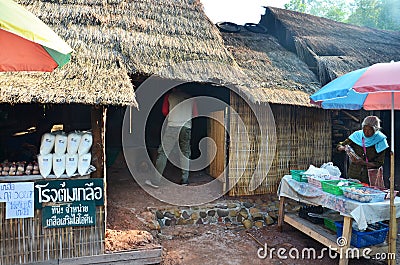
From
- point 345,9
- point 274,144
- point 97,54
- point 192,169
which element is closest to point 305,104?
point 274,144

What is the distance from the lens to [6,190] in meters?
3.55

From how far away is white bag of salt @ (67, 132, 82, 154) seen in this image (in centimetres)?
376

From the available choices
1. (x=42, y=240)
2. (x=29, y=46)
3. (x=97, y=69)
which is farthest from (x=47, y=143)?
(x=97, y=69)

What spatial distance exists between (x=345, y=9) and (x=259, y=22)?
1972 cm

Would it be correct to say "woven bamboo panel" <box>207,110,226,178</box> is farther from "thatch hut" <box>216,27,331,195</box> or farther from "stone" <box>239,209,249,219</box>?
"stone" <box>239,209,249,219</box>

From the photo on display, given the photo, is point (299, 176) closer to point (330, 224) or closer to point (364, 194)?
point (330, 224)

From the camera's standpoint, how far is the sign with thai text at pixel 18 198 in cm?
354

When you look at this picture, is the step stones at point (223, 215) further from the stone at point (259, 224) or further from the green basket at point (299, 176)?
the green basket at point (299, 176)

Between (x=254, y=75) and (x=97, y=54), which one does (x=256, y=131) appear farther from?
(x=97, y=54)

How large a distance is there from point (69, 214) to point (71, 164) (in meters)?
0.56

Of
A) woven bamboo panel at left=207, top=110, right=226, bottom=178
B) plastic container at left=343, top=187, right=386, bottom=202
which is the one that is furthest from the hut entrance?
plastic container at left=343, top=187, right=386, bottom=202

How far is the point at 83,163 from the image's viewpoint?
3.78 metres

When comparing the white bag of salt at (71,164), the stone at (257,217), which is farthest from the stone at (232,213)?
the white bag of salt at (71,164)

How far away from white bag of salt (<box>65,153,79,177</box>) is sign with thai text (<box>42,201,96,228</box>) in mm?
357
